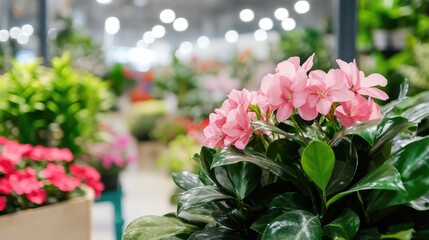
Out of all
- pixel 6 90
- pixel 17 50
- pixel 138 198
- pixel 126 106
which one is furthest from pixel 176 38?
pixel 6 90

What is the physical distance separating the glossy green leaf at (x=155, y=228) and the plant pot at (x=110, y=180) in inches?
98.5

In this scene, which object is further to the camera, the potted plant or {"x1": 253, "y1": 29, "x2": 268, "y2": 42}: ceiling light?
{"x1": 253, "y1": 29, "x2": 268, "y2": 42}: ceiling light

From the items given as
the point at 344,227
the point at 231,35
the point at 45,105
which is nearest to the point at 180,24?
the point at 231,35

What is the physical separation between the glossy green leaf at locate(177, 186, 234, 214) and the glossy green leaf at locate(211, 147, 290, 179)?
2.8 inches

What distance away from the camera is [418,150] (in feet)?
3.46

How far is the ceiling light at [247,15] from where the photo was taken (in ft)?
64.4

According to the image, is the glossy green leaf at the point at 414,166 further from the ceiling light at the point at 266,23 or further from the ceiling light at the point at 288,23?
the ceiling light at the point at 266,23

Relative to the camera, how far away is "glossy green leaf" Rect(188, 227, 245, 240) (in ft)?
3.66

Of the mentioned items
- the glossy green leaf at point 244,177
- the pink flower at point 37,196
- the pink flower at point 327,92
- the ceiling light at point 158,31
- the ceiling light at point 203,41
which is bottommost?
the pink flower at point 37,196

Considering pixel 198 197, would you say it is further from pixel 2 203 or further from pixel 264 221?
pixel 2 203

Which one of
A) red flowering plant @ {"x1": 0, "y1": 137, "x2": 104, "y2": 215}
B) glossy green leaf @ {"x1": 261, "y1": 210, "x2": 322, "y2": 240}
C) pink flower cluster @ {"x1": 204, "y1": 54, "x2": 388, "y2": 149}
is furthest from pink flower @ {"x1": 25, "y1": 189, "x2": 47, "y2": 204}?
glossy green leaf @ {"x1": 261, "y1": 210, "x2": 322, "y2": 240}

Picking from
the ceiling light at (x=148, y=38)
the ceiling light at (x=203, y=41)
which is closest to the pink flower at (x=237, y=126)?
the ceiling light at (x=203, y=41)

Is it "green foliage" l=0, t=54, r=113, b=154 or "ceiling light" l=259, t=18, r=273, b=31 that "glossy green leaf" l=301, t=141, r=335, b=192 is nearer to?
"green foliage" l=0, t=54, r=113, b=154

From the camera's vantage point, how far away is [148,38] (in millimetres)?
25703
